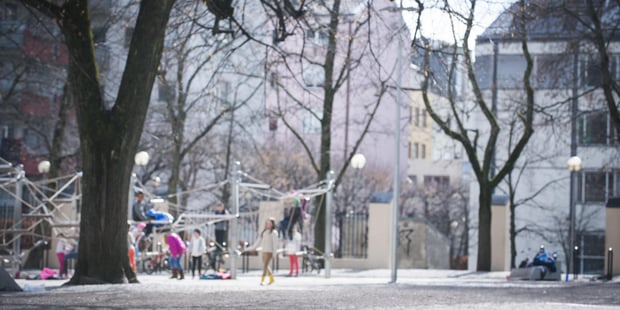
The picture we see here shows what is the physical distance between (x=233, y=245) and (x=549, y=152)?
35.1 meters

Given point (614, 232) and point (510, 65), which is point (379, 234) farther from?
point (510, 65)

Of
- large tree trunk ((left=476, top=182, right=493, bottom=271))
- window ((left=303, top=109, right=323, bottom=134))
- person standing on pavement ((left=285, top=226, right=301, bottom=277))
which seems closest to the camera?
person standing on pavement ((left=285, top=226, right=301, bottom=277))

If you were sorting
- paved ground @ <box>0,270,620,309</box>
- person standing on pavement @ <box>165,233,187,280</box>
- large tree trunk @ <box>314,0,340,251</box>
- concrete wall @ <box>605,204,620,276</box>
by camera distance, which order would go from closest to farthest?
paved ground @ <box>0,270,620,309</box> < person standing on pavement @ <box>165,233,187,280</box> < concrete wall @ <box>605,204,620,276</box> < large tree trunk @ <box>314,0,340,251</box>

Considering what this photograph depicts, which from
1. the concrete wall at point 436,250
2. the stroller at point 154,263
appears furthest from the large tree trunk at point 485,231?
the concrete wall at point 436,250

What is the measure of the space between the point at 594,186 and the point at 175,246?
3503cm

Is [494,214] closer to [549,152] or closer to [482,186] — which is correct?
[482,186]

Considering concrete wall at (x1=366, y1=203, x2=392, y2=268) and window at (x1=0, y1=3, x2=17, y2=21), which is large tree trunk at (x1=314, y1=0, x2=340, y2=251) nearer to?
concrete wall at (x1=366, y1=203, x2=392, y2=268)

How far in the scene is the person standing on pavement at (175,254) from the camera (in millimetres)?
33531

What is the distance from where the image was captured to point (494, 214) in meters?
42.2

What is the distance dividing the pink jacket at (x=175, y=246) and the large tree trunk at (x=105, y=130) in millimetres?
10133

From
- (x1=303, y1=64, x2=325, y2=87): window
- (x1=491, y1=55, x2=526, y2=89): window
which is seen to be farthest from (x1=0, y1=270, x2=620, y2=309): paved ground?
(x1=491, y1=55, x2=526, y2=89): window

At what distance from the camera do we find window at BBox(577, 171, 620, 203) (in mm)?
63688

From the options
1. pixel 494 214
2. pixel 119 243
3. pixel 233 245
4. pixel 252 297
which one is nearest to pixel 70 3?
pixel 119 243

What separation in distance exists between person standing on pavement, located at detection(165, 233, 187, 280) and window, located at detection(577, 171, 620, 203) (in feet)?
112
